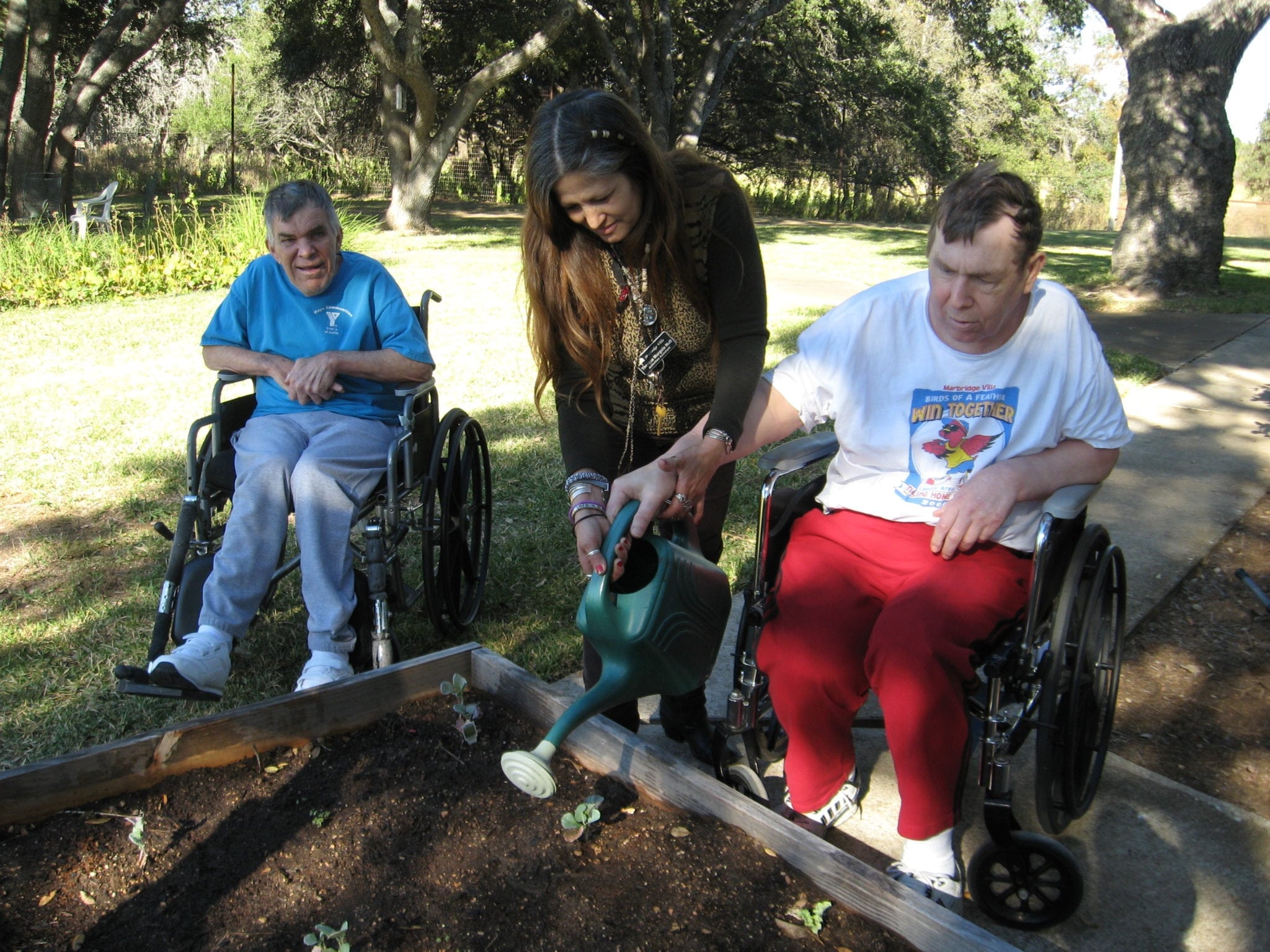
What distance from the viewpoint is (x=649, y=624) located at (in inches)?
63.7

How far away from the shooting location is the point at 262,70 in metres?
30.4

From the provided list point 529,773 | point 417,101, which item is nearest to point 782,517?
point 529,773

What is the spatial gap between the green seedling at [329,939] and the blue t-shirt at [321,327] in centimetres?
177

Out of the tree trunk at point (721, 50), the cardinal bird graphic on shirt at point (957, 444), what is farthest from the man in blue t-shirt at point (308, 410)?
the tree trunk at point (721, 50)

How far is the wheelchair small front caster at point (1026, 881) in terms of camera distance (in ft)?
5.95

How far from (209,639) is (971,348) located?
1890 mm

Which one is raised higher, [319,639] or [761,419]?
[761,419]

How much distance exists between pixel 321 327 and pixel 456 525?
2.35ft

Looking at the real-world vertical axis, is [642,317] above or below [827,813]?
above

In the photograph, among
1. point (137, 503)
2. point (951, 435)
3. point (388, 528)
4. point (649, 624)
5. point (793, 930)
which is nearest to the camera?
point (793, 930)

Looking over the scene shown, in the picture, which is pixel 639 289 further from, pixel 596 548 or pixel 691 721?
pixel 691 721

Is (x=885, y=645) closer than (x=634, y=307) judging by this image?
Yes

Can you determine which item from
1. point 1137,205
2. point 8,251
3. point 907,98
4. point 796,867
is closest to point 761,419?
point 796,867

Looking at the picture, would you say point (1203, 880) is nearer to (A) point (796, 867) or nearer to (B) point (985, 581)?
(B) point (985, 581)
